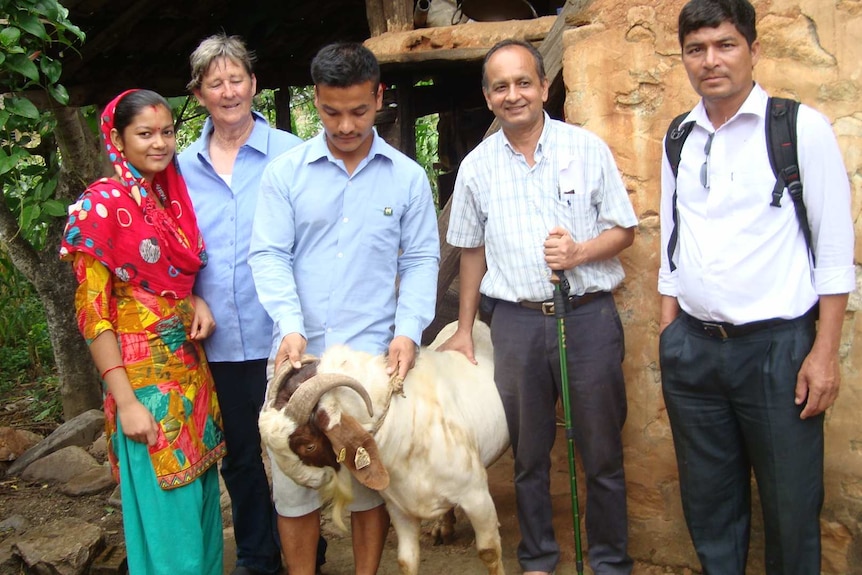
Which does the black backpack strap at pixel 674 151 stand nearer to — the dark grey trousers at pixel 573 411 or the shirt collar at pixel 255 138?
the dark grey trousers at pixel 573 411

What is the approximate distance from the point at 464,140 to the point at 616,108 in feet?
13.6

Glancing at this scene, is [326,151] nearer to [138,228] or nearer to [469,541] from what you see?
[138,228]

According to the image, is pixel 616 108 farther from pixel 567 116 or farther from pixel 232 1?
pixel 232 1

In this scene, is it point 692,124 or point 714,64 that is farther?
point 692,124

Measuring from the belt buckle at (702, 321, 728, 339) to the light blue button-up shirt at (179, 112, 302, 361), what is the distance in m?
1.72

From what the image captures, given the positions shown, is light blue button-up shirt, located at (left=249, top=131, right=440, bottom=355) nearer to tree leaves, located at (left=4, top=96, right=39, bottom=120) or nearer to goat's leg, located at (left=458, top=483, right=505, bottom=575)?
goat's leg, located at (left=458, top=483, right=505, bottom=575)

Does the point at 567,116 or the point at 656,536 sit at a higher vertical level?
the point at 567,116

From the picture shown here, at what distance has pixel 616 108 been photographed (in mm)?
Answer: 3619

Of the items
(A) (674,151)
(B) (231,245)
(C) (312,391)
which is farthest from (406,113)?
(C) (312,391)

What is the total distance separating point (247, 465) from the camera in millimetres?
3666

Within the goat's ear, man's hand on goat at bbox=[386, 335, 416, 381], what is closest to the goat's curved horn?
the goat's ear

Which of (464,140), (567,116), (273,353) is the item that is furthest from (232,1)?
(273,353)

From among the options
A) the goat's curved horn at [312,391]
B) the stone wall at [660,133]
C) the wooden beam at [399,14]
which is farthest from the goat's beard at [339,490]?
the wooden beam at [399,14]

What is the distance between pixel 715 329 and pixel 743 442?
444mm
